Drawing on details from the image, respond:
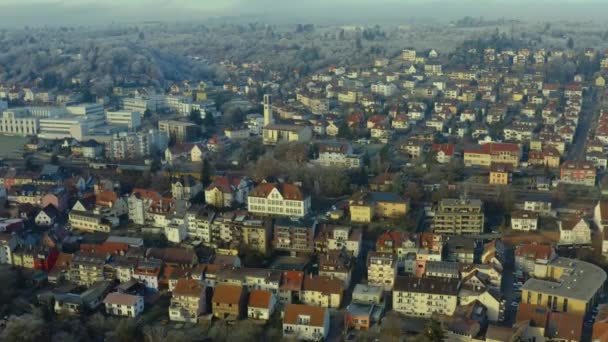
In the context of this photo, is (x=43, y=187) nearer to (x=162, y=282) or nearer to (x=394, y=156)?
(x=162, y=282)

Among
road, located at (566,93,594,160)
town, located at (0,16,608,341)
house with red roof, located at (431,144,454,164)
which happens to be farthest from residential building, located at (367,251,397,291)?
road, located at (566,93,594,160)

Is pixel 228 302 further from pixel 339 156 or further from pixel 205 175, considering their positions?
pixel 339 156

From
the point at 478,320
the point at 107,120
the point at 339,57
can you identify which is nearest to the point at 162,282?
the point at 478,320

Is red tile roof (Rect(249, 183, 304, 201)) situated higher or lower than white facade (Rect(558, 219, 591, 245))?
higher

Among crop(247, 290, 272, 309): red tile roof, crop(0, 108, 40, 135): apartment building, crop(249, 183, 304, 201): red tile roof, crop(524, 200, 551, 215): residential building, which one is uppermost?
crop(249, 183, 304, 201): red tile roof

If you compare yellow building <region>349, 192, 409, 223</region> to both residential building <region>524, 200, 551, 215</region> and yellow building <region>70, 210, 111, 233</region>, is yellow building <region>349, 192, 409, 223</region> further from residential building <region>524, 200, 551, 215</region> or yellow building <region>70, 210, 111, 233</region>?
yellow building <region>70, 210, 111, 233</region>

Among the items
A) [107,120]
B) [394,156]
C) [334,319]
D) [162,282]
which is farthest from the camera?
[107,120]
